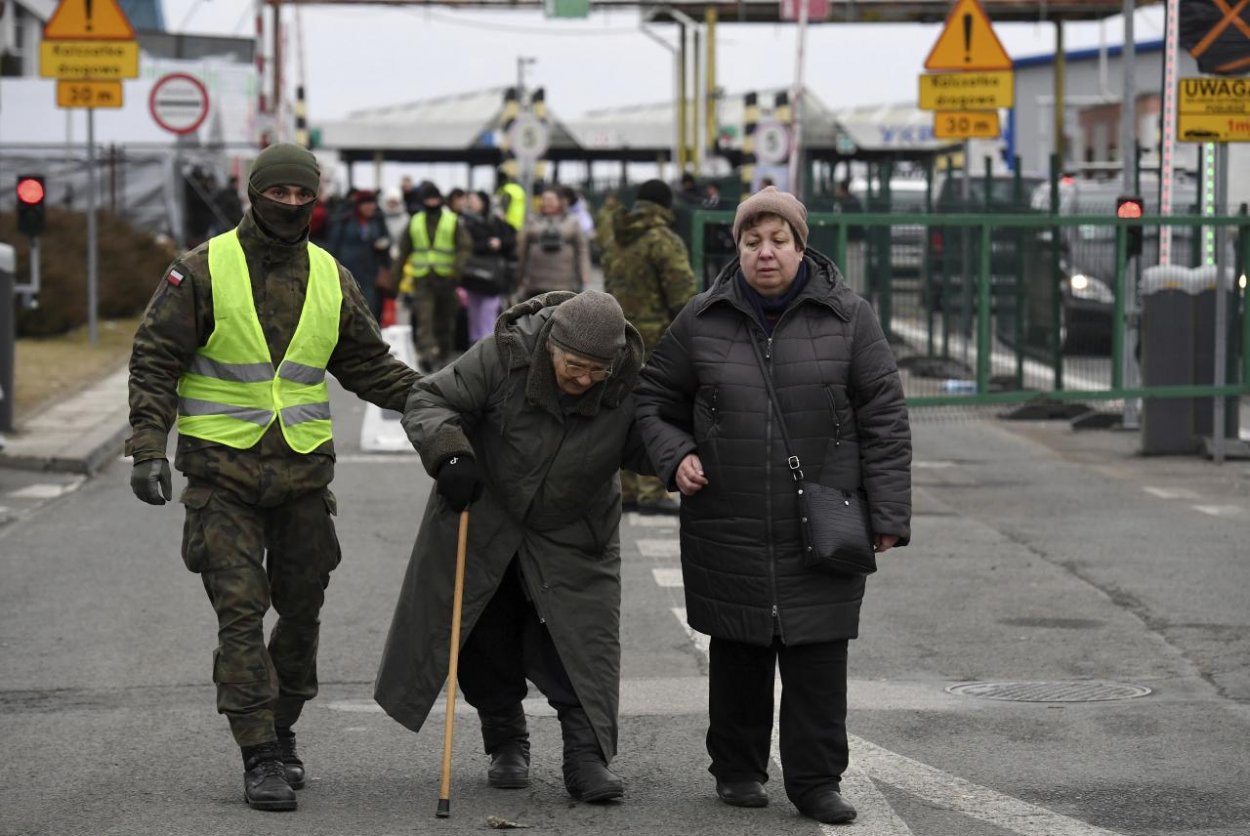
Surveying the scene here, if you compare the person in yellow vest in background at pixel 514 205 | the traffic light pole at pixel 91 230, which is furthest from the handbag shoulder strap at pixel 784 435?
the person in yellow vest in background at pixel 514 205

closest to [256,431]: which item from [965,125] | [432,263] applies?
[432,263]

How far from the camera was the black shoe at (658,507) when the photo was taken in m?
12.8

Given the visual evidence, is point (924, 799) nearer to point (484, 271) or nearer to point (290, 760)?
point (290, 760)

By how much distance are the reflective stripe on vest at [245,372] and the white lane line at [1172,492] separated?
8.09m

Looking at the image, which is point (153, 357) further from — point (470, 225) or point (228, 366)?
point (470, 225)

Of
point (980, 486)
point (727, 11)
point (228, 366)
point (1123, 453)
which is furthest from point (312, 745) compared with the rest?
point (727, 11)

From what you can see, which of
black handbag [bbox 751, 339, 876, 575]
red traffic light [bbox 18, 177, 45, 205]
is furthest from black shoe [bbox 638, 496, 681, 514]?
red traffic light [bbox 18, 177, 45, 205]

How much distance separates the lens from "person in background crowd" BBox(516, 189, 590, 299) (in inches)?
778

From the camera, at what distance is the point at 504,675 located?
6477 mm

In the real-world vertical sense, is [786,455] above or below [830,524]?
above

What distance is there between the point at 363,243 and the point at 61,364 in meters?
4.95

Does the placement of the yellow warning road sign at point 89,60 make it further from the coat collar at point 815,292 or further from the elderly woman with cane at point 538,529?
the coat collar at point 815,292

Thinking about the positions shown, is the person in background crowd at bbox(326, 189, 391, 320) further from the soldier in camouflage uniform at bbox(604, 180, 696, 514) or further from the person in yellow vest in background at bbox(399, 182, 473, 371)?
the soldier in camouflage uniform at bbox(604, 180, 696, 514)

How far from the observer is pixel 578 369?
6.08 metres
